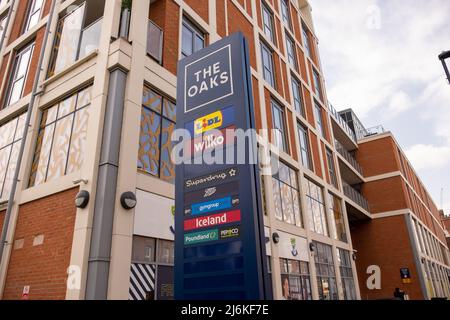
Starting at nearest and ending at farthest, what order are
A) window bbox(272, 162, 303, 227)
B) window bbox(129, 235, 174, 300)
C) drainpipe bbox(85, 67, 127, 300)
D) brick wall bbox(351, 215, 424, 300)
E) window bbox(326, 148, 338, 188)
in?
drainpipe bbox(85, 67, 127, 300)
window bbox(129, 235, 174, 300)
window bbox(272, 162, 303, 227)
window bbox(326, 148, 338, 188)
brick wall bbox(351, 215, 424, 300)

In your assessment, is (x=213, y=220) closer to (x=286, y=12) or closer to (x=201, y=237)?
(x=201, y=237)

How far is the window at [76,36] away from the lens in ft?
36.4

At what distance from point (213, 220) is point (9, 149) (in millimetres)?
10859

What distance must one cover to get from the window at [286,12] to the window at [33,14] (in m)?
16.9

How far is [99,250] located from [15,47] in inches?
475

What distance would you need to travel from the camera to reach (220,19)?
15.5 meters

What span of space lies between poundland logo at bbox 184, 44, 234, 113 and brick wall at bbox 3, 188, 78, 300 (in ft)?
15.9

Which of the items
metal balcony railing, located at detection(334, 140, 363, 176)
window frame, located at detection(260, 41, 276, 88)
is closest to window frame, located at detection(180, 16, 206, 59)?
window frame, located at detection(260, 41, 276, 88)

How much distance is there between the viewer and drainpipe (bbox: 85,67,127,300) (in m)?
7.39

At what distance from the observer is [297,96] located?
23797 millimetres

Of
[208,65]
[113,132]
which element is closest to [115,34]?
[113,132]

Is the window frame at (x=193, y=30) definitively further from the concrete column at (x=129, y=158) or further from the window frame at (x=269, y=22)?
the window frame at (x=269, y=22)

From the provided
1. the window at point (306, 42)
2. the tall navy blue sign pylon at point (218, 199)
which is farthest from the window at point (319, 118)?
the tall navy blue sign pylon at point (218, 199)

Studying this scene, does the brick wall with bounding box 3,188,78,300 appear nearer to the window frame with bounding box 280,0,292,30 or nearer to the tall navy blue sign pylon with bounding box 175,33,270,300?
the tall navy blue sign pylon with bounding box 175,33,270,300
